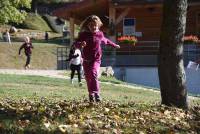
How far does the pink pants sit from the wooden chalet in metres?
21.0

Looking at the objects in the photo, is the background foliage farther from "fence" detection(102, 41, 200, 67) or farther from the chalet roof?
"fence" detection(102, 41, 200, 67)

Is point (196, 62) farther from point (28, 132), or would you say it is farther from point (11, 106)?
point (28, 132)

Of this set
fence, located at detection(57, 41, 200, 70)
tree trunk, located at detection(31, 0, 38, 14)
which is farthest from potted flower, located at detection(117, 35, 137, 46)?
tree trunk, located at detection(31, 0, 38, 14)

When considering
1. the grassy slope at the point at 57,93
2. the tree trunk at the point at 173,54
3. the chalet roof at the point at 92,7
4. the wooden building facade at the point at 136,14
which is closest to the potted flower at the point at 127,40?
the wooden building facade at the point at 136,14

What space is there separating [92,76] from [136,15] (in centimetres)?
2386

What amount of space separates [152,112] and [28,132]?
2399mm

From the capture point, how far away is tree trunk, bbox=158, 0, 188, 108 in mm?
9438

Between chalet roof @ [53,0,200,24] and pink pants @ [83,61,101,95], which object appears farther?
chalet roof @ [53,0,200,24]

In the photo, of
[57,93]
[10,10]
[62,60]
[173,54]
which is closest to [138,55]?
[62,60]

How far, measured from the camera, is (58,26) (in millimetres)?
81062

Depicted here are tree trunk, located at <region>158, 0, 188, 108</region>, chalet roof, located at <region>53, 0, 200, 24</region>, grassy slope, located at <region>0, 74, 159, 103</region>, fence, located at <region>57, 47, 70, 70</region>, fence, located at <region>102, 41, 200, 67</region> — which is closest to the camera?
tree trunk, located at <region>158, 0, 188, 108</region>

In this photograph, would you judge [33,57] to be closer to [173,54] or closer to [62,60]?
[62,60]

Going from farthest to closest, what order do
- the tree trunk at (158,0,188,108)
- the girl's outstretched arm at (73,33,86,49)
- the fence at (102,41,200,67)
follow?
the fence at (102,41,200,67)
the girl's outstretched arm at (73,33,86,49)
the tree trunk at (158,0,188,108)

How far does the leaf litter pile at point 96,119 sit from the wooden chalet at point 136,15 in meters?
22.8
